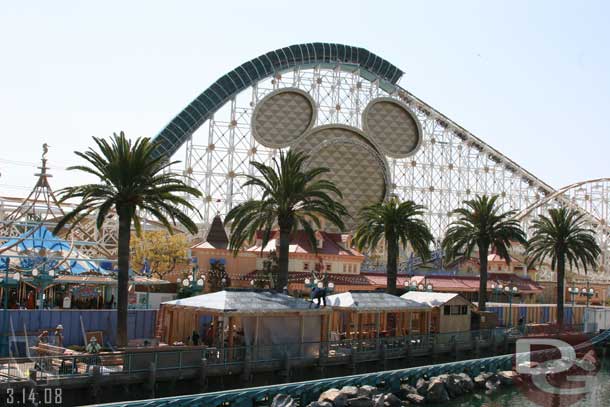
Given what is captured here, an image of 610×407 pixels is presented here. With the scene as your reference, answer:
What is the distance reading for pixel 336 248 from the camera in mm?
62844

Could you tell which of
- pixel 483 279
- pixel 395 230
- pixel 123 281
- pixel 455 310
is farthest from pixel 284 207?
pixel 483 279

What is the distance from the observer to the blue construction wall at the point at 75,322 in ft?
102

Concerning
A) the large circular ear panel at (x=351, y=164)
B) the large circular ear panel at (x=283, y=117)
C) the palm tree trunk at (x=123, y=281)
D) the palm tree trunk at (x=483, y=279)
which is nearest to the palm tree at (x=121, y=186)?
the palm tree trunk at (x=123, y=281)

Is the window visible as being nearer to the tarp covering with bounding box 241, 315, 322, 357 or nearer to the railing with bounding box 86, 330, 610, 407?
the railing with bounding box 86, 330, 610, 407

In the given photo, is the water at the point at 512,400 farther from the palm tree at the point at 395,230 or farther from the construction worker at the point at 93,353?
the construction worker at the point at 93,353

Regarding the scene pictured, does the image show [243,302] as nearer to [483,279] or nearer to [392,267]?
[392,267]

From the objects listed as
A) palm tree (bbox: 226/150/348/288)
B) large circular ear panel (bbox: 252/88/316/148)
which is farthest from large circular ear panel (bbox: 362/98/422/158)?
palm tree (bbox: 226/150/348/288)

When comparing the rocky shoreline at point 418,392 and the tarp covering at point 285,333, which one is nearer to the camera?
the rocky shoreline at point 418,392

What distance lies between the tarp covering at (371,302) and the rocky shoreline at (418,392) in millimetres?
4655

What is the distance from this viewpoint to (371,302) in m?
39.6

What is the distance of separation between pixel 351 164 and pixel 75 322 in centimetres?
5701

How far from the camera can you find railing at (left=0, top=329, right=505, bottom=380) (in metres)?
25.5

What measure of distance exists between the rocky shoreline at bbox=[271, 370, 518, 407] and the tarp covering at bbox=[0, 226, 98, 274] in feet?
52.6
